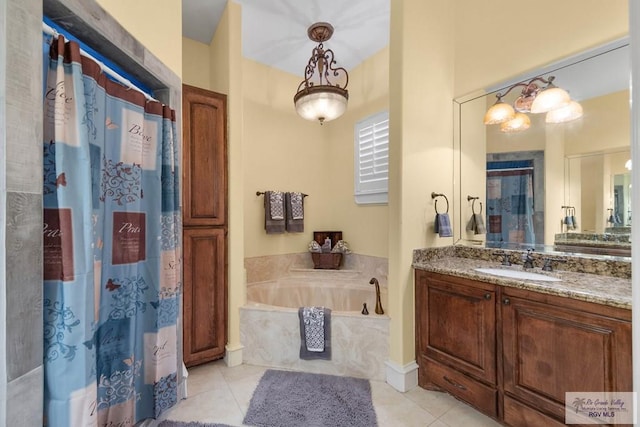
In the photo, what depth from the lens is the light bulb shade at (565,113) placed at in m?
1.76

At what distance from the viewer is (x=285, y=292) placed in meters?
2.87

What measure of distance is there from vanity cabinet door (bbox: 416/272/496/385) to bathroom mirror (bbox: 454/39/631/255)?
646 mm

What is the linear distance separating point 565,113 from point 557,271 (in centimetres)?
102

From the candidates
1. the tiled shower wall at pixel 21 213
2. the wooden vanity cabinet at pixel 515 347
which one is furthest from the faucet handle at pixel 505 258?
the tiled shower wall at pixel 21 213

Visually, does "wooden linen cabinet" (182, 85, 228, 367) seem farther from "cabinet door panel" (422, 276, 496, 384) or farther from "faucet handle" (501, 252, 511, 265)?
"faucet handle" (501, 252, 511, 265)

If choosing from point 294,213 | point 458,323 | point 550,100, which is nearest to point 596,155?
point 550,100

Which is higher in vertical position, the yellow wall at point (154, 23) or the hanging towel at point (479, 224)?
the yellow wall at point (154, 23)

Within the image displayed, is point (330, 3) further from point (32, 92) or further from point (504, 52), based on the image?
point (32, 92)

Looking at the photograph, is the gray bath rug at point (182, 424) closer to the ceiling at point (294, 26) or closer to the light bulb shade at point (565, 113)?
the light bulb shade at point (565, 113)

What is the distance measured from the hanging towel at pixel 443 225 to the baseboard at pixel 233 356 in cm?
181

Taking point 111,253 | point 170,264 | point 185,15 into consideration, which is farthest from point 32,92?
point 185,15

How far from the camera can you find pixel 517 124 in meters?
2.04

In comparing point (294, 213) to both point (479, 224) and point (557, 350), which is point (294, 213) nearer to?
point (479, 224)

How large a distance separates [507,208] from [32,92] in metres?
2.61
